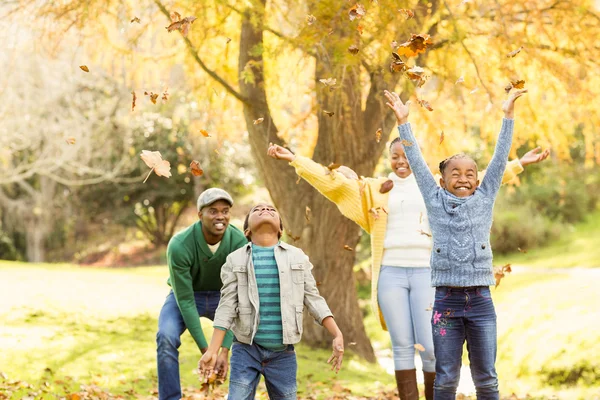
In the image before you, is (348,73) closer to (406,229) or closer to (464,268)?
(406,229)

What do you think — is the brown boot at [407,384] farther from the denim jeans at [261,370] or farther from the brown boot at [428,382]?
the denim jeans at [261,370]

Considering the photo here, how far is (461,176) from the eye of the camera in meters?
4.06

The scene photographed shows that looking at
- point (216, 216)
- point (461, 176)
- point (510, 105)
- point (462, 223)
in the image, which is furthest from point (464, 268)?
point (216, 216)

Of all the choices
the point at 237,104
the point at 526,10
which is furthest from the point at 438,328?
the point at 237,104

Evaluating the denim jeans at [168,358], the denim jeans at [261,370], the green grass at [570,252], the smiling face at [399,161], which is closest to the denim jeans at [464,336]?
the denim jeans at [261,370]

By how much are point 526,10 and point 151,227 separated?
1874cm

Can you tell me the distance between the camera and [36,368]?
22.9ft

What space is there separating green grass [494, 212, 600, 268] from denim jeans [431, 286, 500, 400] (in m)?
10.6

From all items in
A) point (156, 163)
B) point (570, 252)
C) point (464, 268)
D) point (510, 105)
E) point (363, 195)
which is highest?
point (510, 105)

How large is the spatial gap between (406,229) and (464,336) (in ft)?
3.75

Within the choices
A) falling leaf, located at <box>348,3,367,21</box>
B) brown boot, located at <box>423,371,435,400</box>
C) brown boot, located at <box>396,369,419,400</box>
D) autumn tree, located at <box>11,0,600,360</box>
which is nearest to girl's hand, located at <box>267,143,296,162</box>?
falling leaf, located at <box>348,3,367,21</box>

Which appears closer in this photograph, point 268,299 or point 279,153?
point 268,299

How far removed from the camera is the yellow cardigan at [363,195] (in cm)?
507

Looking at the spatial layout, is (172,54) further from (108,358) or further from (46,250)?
(46,250)
